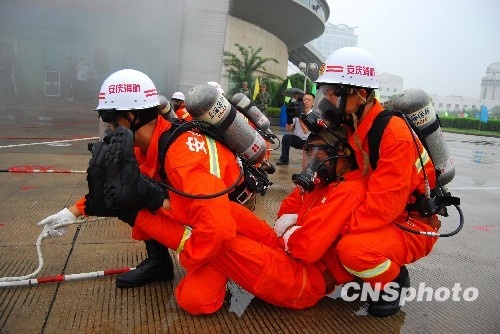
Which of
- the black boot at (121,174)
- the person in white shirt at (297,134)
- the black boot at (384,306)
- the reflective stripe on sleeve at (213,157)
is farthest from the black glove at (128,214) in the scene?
the person in white shirt at (297,134)

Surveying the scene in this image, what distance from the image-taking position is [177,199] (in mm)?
2387

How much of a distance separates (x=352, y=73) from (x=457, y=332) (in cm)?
154

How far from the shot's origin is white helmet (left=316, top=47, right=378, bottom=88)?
2529mm

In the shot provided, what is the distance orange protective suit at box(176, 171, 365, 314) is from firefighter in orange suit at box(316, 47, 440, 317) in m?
0.09

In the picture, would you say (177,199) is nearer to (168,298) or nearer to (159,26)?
(168,298)

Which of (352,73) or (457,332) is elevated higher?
(352,73)

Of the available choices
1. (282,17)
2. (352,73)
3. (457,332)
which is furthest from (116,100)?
(282,17)

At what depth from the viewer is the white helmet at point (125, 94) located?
246 centimetres

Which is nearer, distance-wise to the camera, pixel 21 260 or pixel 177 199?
pixel 177 199

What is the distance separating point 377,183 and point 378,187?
0.02 metres

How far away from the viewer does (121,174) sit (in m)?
2.09

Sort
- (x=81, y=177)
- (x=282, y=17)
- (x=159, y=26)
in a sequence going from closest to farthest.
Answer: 1. (x=81, y=177)
2. (x=159, y=26)
3. (x=282, y=17)

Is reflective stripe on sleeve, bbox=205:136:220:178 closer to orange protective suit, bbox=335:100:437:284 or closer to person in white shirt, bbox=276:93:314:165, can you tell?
orange protective suit, bbox=335:100:437:284

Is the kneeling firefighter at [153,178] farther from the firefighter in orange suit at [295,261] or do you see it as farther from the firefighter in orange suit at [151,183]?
the firefighter in orange suit at [295,261]
